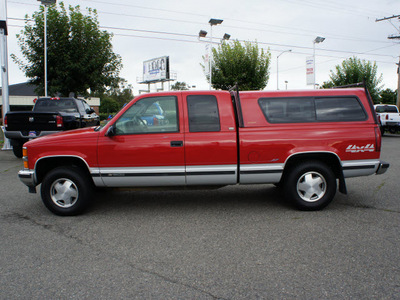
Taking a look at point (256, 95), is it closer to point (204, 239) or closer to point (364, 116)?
point (364, 116)

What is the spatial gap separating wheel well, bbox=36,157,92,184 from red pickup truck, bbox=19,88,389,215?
16 millimetres

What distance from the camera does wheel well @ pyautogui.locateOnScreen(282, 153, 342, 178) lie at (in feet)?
17.0

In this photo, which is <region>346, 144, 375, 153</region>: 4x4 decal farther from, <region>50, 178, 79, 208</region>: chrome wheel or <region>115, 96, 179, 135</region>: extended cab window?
<region>50, 178, 79, 208</region>: chrome wheel

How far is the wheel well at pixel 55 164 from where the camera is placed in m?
5.13

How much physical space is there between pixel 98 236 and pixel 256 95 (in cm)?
295

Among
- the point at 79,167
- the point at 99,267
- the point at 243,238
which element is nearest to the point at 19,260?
the point at 99,267

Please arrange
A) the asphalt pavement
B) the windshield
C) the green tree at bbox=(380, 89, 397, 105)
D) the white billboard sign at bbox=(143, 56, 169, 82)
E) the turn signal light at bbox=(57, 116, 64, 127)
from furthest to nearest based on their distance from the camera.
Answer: the white billboard sign at bbox=(143, 56, 169, 82) → the green tree at bbox=(380, 89, 397, 105) → the windshield → the turn signal light at bbox=(57, 116, 64, 127) → the asphalt pavement

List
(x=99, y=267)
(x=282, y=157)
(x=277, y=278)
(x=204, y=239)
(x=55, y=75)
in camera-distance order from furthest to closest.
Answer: (x=55, y=75) < (x=282, y=157) < (x=204, y=239) < (x=99, y=267) < (x=277, y=278)

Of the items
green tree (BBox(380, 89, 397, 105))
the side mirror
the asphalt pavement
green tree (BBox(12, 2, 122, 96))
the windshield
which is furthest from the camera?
green tree (BBox(380, 89, 397, 105))

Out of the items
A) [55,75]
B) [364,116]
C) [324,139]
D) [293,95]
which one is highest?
[55,75]

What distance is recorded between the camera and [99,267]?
11.3 ft

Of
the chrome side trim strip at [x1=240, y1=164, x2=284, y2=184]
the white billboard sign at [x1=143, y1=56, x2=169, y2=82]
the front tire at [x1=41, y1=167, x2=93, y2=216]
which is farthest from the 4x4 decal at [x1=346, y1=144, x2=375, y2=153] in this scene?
the white billboard sign at [x1=143, y1=56, x2=169, y2=82]

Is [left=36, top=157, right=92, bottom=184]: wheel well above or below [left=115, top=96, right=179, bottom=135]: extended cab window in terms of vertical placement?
below

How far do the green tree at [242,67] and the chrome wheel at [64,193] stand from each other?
32.3 m
